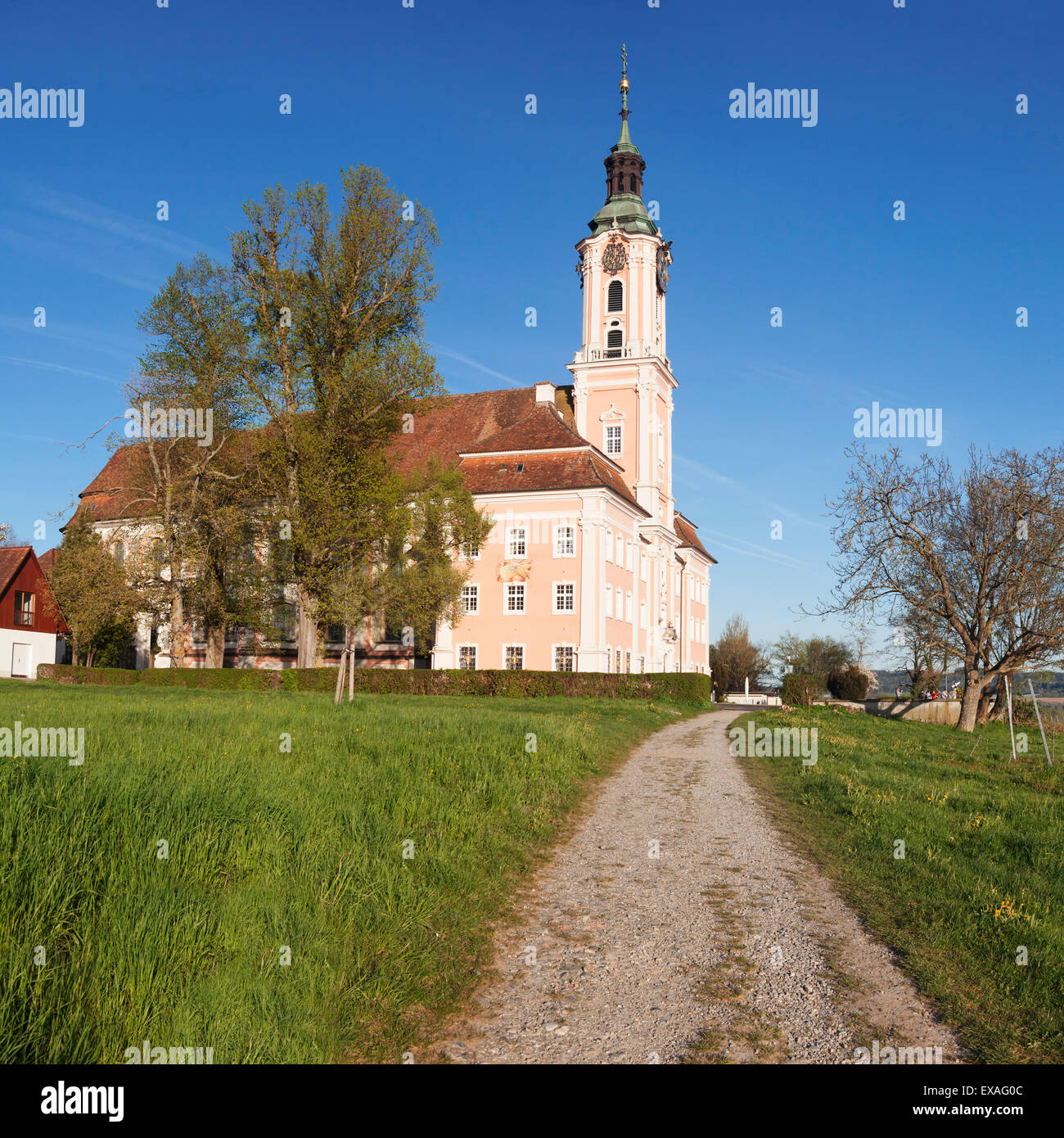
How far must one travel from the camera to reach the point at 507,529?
46375 millimetres

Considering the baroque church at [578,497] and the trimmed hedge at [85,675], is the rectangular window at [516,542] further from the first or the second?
the trimmed hedge at [85,675]

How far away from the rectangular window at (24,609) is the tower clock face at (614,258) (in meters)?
38.6

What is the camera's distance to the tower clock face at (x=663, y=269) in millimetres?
53812

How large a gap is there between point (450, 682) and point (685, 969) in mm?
31720

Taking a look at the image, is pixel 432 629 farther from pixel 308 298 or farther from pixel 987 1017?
pixel 987 1017

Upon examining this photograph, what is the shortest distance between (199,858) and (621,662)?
139 ft

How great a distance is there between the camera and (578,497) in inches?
1766

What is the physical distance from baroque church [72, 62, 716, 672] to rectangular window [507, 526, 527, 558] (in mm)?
61

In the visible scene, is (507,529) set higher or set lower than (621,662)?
higher

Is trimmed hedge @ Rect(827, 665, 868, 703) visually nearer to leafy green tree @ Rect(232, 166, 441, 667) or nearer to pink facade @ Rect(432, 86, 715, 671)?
pink facade @ Rect(432, 86, 715, 671)

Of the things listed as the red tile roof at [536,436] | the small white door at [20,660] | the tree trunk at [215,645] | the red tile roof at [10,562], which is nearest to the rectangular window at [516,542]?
the red tile roof at [536,436]

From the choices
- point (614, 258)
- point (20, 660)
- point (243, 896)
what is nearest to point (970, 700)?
point (243, 896)

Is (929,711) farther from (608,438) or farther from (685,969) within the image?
(685,969)
